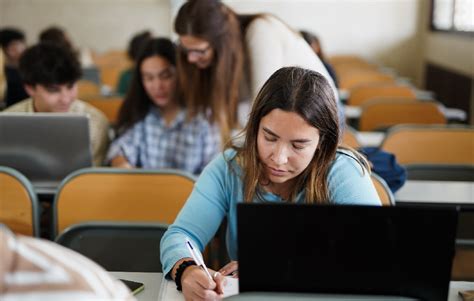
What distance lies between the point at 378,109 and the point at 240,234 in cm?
319

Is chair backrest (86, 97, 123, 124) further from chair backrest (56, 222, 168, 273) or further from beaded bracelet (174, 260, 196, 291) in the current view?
beaded bracelet (174, 260, 196, 291)

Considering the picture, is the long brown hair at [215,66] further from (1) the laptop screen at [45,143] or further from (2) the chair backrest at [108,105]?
(2) the chair backrest at [108,105]

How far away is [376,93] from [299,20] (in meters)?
3.85

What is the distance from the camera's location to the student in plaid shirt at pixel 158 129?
2.77 m

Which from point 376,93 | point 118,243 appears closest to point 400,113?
point 376,93

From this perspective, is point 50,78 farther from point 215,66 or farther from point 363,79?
point 363,79

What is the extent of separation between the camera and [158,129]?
2848 mm

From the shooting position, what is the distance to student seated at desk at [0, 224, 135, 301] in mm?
692

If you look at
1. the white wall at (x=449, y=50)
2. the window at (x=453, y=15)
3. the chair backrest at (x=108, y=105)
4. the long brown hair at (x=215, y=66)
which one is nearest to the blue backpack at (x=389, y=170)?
the long brown hair at (x=215, y=66)

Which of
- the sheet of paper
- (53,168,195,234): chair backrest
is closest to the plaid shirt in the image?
(53,168,195,234): chair backrest

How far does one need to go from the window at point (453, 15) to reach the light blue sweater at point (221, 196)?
5258 millimetres

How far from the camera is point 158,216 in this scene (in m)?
2.23

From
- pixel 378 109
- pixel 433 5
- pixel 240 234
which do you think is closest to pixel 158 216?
pixel 240 234

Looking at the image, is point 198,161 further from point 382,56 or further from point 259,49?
point 382,56
